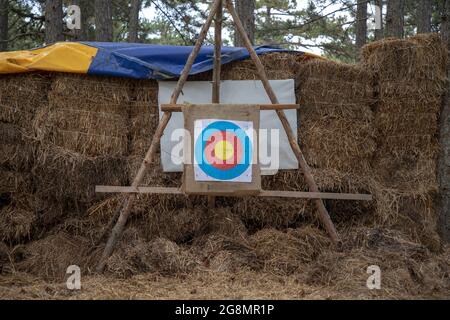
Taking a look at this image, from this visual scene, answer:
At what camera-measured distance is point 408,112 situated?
21.4ft

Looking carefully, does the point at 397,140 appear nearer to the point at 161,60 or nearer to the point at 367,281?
the point at 367,281

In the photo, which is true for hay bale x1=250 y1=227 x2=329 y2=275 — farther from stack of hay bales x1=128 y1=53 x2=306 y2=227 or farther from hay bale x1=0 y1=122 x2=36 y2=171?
hay bale x1=0 y1=122 x2=36 y2=171

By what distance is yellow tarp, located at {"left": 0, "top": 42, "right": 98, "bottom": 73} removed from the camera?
20.2 feet

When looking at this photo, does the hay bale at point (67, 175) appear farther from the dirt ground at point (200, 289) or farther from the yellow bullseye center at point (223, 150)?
the yellow bullseye center at point (223, 150)

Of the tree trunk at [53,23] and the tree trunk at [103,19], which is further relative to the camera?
the tree trunk at [103,19]

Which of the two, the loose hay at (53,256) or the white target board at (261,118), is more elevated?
the white target board at (261,118)

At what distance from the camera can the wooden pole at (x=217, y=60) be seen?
18.8 ft

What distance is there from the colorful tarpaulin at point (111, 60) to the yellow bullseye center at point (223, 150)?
42.1 inches

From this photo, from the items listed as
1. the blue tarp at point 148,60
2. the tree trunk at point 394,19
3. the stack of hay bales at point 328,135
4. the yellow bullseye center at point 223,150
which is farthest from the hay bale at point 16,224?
the tree trunk at point 394,19

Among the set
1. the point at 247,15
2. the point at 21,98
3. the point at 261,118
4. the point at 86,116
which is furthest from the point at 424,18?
the point at 21,98

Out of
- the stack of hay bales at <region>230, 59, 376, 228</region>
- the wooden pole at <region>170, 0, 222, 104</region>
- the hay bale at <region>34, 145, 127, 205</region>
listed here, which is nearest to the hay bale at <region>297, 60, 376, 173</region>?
the stack of hay bales at <region>230, 59, 376, 228</region>

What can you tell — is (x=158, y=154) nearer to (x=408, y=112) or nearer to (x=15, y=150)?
(x=15, y=150)

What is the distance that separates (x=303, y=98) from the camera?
6594 millimetres

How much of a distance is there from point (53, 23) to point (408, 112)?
6.84 m
